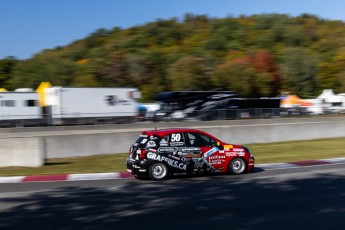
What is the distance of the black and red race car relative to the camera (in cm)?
1388

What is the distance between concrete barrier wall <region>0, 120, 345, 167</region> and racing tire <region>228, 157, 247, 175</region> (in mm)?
7171

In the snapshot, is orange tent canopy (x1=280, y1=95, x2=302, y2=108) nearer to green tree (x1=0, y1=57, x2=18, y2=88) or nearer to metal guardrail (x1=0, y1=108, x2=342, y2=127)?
metal guardrail (x1=0, y1=108, x2=342, y2=127)

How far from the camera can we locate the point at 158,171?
1398 cm

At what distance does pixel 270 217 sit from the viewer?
8.71 m

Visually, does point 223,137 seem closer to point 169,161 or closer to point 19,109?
point 169,161

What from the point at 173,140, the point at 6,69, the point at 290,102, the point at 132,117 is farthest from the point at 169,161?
the point at 6,69

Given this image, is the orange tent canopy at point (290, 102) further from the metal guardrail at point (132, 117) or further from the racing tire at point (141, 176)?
the racing tire at point (141, 176)

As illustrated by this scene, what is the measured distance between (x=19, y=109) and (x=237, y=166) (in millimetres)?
30201

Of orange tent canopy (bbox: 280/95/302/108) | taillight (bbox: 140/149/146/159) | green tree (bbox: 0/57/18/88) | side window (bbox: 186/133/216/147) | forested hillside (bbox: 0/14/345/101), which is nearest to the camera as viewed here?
taillight (bbox: 140/149/146/159)

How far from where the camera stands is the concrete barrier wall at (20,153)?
18062 mm

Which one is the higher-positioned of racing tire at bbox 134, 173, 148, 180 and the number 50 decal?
the number 50 decal

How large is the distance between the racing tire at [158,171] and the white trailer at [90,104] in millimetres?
28585

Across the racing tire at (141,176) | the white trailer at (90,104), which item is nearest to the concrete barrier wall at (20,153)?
the racing tire at (141,176)

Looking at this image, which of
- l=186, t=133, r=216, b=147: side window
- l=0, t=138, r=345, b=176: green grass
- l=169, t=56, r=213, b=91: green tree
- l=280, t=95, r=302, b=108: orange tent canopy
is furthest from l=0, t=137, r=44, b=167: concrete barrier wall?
l=169, t=56, r=213, b=91: green tree
